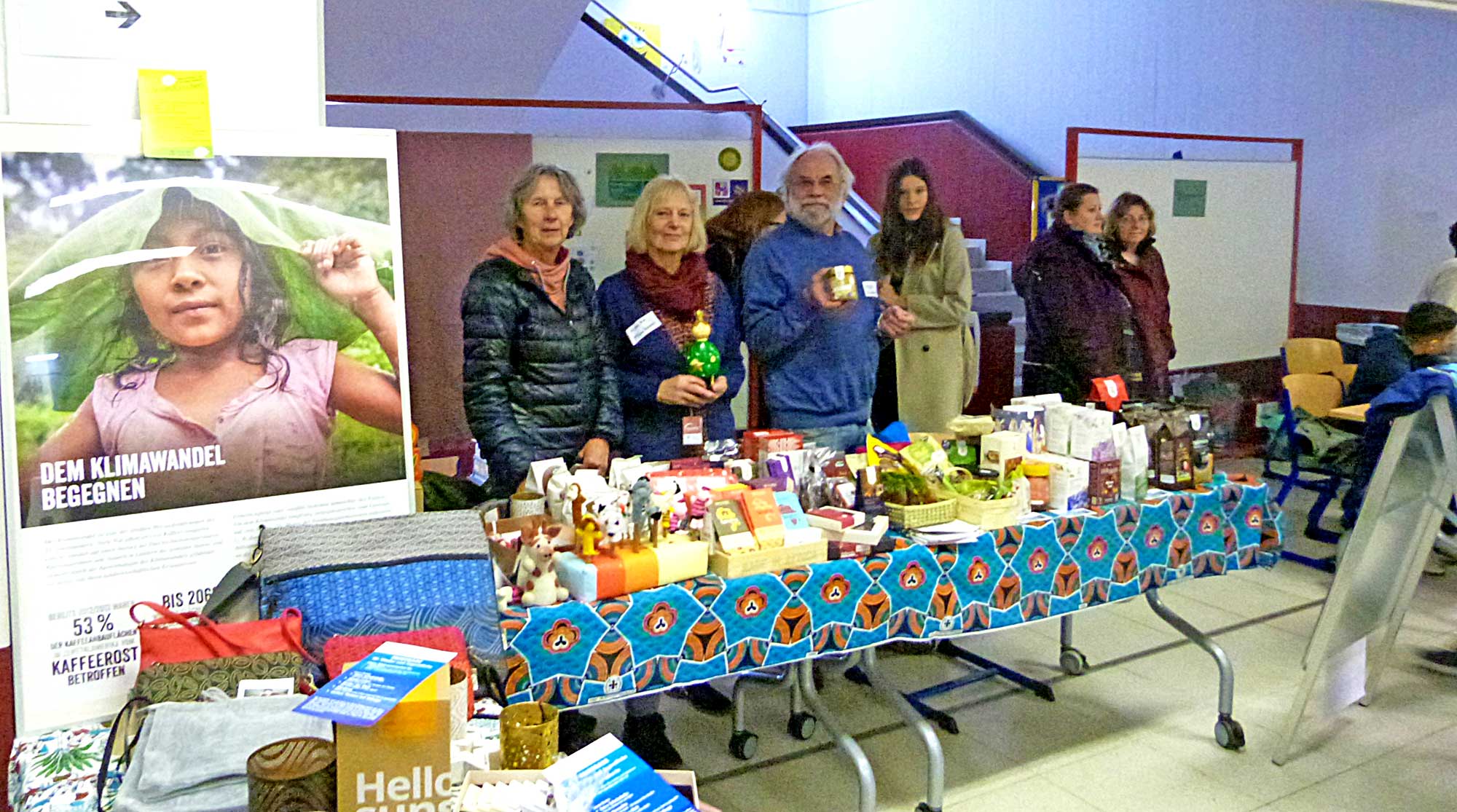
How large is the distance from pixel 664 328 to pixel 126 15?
182cm

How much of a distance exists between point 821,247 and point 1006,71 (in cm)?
308

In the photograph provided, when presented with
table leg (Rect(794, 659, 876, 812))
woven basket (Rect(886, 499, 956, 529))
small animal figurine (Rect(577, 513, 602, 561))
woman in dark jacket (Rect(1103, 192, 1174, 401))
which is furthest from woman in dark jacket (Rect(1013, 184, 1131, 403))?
small animal figurine (Rect(577, 513, 602, 561))

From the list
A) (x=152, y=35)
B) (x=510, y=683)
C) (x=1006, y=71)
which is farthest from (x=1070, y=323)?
(x=152, y=35)

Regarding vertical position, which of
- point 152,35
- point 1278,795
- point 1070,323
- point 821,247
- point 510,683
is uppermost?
point 152,35

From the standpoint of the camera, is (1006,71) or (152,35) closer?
(152,35)

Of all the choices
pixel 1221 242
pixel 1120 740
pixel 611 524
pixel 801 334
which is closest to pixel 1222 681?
pixel 1120 740

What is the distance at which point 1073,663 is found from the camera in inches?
158

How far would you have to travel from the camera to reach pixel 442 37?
4.50 m

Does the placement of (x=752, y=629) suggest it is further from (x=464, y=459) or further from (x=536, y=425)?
(x=464, y=459)

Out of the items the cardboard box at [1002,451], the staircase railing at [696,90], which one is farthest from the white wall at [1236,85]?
the cardboard box at [1002,451]

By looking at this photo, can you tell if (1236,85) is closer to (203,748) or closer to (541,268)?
(541,268)

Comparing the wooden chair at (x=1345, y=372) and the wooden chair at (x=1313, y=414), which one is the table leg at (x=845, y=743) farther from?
the wooden chair at (x=1345, y=372)

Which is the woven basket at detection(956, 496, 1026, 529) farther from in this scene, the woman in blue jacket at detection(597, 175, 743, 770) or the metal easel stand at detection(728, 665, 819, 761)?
the woman in blue jacket at detection(597, 175, 743, 770)

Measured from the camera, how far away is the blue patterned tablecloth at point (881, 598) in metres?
2.37
